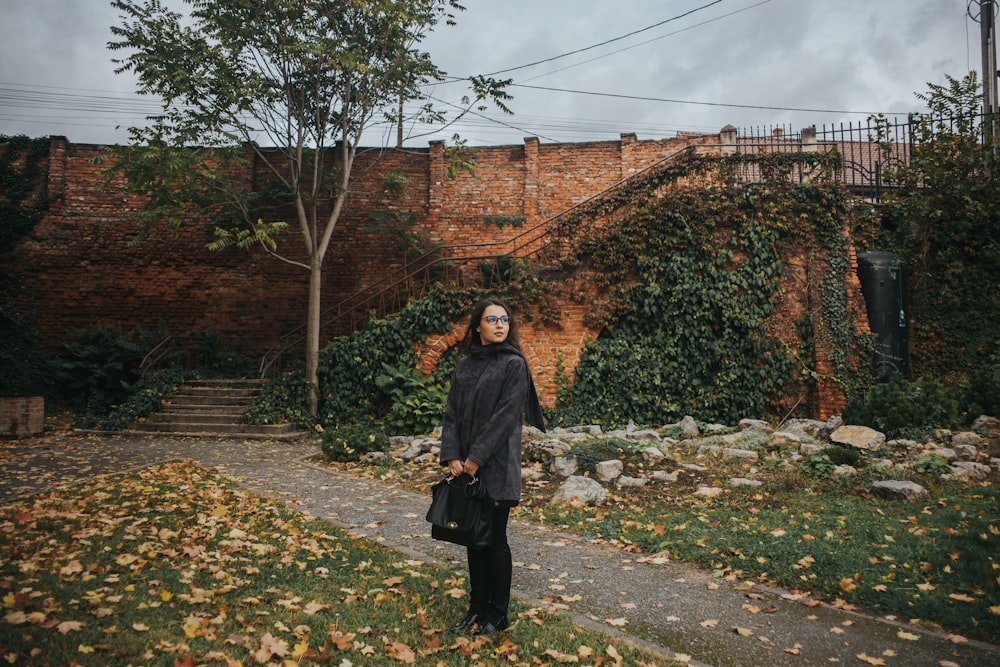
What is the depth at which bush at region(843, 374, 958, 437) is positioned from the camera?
770 centimetres

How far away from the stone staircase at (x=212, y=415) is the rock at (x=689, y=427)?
6.86 meters

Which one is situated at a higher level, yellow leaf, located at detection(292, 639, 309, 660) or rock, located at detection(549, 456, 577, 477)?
rock, located at detection(549, 456, 577, 477)

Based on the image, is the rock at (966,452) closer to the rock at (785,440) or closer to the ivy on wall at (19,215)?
the rock at (785,440)

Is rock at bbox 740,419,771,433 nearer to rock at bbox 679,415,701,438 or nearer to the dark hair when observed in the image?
rock at bbox 679,415,701,438

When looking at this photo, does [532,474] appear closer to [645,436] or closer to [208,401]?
[645,436]

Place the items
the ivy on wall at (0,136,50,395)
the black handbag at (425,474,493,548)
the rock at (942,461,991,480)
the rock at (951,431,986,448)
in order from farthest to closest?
the ivy on wall at (0,136,50,395)
the rock at (951,431,986,448)
the rock at (942,461,991,480)
the black handbag at (425,474,493,548)

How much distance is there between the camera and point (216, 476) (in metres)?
7.44

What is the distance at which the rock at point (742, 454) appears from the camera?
726 cm

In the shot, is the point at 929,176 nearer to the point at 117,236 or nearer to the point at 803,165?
the point at 803,165

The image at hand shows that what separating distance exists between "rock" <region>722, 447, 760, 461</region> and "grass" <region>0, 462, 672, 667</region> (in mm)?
4562

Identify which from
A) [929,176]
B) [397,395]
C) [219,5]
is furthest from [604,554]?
A: [219,5]

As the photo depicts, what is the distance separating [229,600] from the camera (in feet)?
11.5

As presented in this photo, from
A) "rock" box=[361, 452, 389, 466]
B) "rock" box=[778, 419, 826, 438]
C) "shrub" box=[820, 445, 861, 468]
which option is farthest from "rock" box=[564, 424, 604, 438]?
"shrub" box=[820, 445, 861, 468]

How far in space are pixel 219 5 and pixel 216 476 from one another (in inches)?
328
